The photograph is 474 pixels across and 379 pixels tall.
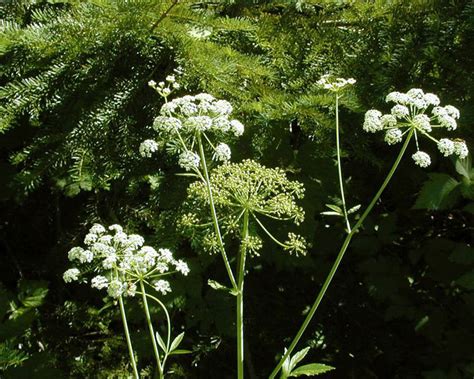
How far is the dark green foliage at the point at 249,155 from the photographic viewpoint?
5.28 ft

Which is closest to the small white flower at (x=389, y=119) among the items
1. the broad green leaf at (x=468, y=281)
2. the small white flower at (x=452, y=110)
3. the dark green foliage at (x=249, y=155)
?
the small white flower at (x=452, y=110)

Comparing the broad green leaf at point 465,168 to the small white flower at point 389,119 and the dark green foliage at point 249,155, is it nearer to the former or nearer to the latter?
the dark green foliage at point 249,155

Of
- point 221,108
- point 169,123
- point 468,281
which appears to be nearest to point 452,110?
point 221,108

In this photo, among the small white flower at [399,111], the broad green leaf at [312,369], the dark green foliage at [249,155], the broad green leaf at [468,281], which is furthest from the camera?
the broad green leaf at [468,281]

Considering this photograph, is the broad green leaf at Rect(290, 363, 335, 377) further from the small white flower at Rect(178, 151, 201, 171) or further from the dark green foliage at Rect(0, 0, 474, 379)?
the dark green foliage at Rect(0, 0, 474, 379)

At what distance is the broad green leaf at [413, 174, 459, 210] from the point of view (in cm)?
180

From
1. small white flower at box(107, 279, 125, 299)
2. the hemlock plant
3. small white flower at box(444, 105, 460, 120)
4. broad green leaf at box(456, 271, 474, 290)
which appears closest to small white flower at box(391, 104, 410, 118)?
the hemlock plant

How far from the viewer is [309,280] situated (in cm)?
232

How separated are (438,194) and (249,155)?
601 millimetres

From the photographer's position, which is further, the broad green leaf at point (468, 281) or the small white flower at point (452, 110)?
the broad green leaf at point (468, 281)

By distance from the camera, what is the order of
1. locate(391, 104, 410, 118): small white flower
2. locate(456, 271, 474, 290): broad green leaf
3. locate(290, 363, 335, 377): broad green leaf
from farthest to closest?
locate(456, 271, 474, 290): broad green leaf, locate(391, 104, 410, 118): small white flower, locate(290, 363, 335, 377): broad green leaf

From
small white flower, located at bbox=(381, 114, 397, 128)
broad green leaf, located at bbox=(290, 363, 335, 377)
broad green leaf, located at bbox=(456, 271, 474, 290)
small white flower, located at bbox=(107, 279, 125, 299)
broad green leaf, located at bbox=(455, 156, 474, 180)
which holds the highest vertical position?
small white flower, located at bbox=(381, 114, 397, 128)

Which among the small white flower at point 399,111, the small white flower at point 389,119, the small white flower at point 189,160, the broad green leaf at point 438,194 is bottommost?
the broad green leaf at point 438,194

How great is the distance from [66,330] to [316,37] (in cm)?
133
